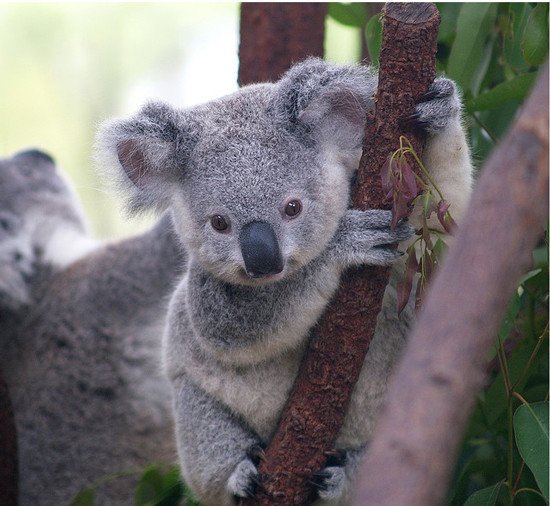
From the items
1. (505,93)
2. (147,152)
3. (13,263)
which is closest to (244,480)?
A: (147,152)

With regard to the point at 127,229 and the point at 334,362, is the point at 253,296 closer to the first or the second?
the point at 334,362

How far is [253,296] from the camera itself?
238 cm

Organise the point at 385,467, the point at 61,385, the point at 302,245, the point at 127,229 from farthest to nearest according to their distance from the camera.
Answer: the point at 127,229, the point at 61,385, the point at 302,245, the point at 385,467

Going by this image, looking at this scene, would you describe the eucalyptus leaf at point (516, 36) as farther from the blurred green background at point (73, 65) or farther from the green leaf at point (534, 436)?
the blurred green background at point (73, 65)

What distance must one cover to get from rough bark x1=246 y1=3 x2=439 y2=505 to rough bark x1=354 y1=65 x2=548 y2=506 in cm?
88

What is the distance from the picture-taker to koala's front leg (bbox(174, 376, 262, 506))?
2578mm

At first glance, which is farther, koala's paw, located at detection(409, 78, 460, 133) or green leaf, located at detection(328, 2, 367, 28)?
green leaf, located at detection(328, 2, 367, 28)

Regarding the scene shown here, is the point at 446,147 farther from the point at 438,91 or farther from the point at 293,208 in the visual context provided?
the point at 293,208

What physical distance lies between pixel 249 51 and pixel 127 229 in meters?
3.25

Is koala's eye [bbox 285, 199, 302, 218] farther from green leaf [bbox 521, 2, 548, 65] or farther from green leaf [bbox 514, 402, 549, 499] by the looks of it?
green leaf [bbox 521, 2, 548, 65]

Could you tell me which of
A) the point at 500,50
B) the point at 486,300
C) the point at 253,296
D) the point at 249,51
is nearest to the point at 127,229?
the point at 249,51

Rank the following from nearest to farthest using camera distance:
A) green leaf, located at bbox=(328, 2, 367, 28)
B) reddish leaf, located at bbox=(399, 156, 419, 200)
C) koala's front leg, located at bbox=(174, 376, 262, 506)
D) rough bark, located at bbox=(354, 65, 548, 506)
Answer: rough bark, located at bbox=(354, 65, 548, 506), reddish leaf, located at bbox=(399, 156, 419, 200), koala's front leg, located at bbox=(174, 376, 262, 506), green leaf, located at bbox=(328, 2, 367, 28)

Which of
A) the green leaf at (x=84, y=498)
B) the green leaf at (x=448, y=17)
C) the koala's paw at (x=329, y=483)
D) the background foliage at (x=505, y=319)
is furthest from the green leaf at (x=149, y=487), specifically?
the green leaf at (x=448, y=17)

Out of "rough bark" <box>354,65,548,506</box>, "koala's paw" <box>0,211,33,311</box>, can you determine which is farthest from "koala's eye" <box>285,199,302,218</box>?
"koala's paw" <box>0,211,33,311</box>
